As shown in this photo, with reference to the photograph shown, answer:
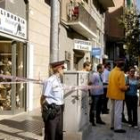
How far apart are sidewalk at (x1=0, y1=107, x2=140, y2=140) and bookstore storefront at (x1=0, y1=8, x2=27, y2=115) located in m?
1.51

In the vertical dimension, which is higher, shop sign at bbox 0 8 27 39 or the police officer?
shop sign at bbox 0 8 27 39

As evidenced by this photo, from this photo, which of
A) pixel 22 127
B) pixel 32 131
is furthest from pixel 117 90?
pixel 22 127

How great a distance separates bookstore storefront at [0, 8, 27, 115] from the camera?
1461 cm

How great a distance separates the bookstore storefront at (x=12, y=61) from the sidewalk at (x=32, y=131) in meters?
1.51

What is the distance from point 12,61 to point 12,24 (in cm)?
130

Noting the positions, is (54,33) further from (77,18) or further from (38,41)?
(77,18)

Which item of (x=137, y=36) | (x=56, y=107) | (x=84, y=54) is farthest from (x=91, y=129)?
(x=137, y=36)

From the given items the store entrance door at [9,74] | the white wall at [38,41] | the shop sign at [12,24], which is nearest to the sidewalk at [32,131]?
the store entrance door at [9,74]

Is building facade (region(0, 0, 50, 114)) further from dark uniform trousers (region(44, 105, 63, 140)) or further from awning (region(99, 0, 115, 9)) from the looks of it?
awning (region(99, 0, 115, 9))

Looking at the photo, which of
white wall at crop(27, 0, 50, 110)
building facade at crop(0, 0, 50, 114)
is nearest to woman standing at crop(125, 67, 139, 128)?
building facade at crop(0, 0, 50, 114)

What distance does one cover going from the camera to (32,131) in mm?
11086

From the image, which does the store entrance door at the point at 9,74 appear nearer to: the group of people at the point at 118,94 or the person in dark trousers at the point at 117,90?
the group of people at the point at 118,94

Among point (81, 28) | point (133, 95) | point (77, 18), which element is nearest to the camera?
point (133, 95)

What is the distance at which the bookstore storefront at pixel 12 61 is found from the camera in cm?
1461
